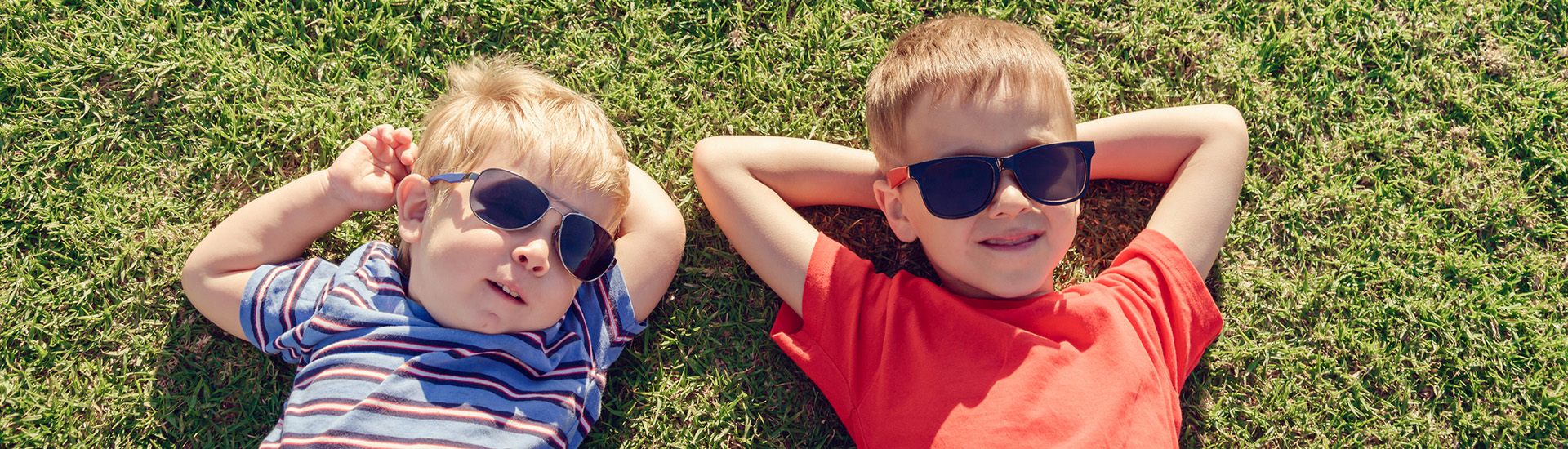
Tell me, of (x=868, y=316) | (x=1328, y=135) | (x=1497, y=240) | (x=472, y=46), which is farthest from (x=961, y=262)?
(x=1497, y=240)

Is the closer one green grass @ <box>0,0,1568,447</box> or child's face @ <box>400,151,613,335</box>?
child's face @ <box>400,151,613,335</box>

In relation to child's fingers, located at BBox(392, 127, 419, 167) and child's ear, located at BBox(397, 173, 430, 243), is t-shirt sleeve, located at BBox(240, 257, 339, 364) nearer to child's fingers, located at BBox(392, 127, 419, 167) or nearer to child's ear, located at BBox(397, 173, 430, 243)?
child's ear, located at BBox(397, 173, 430, 243)

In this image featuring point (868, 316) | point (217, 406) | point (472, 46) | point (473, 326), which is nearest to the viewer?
point (473, 326)

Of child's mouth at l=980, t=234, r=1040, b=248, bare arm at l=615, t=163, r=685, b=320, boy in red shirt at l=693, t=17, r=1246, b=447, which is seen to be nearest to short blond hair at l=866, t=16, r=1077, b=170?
boy in red shirt at l=693, t=17, r=1246, b=447

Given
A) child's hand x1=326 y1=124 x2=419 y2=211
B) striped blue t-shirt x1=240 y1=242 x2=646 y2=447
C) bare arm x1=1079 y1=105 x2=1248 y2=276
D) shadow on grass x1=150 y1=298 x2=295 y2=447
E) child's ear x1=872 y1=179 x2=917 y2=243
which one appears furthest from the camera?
shadow on grass x1=150 y1=298 x2=295 y2=447

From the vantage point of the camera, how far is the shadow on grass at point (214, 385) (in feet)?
10.9

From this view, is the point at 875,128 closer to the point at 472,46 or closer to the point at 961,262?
the point at 961,262

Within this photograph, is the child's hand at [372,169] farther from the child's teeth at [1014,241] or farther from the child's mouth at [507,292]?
the child's teeth at [1014,241]

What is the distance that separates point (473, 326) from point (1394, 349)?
12.5ft

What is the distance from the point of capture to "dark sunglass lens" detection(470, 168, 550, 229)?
2.74 metres

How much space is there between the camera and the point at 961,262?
117 inches

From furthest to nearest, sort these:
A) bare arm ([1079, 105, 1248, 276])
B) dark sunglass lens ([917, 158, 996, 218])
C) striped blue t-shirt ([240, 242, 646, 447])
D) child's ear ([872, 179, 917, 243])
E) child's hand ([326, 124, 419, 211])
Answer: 1. bare arm ([1079, 105, 1248, 276])
2. child's hand ([326, 124, 419, 211])
3. child's ear ([872, 179, 917, 243])
4. striped blue t-shirt ([240, 242, 646, 447])
5. dark sunglass lens ([917, 158, 996, 218])

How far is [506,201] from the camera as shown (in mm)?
2736

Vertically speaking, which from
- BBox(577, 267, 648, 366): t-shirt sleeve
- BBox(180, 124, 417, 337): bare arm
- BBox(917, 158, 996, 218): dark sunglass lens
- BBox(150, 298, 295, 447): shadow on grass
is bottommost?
BBox(150, 298, 295, 447): shadow on grass
